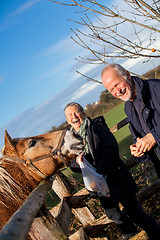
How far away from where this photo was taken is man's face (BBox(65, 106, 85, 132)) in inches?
110

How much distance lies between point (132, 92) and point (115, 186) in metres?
1.19

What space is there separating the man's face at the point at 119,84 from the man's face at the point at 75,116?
0.66 meters

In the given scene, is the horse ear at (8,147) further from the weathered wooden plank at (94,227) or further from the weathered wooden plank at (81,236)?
the weathered wooden plank at (94,227)

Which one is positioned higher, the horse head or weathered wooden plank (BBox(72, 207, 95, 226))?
the horse head

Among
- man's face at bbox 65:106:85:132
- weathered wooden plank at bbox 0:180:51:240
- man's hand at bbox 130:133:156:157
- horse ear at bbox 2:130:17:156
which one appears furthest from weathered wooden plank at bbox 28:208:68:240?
man's face at bbox 65:106:85:132

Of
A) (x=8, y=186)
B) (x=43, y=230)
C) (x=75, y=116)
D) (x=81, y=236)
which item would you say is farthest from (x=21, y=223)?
(x=81, y=236)

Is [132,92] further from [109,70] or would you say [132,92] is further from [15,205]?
[15,205]

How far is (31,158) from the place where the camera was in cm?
225

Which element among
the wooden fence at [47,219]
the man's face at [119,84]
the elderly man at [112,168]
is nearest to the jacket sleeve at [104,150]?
the elderly man at [112,168]

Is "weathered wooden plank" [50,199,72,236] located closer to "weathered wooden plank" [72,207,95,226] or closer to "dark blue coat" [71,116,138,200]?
"weathered wooden plank" [72,207,95,226]

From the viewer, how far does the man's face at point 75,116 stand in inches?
110

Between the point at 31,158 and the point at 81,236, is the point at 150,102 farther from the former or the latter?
the point at 81,236

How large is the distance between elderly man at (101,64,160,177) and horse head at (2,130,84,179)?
68 centimetres

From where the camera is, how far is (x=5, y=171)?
7.04 feet
